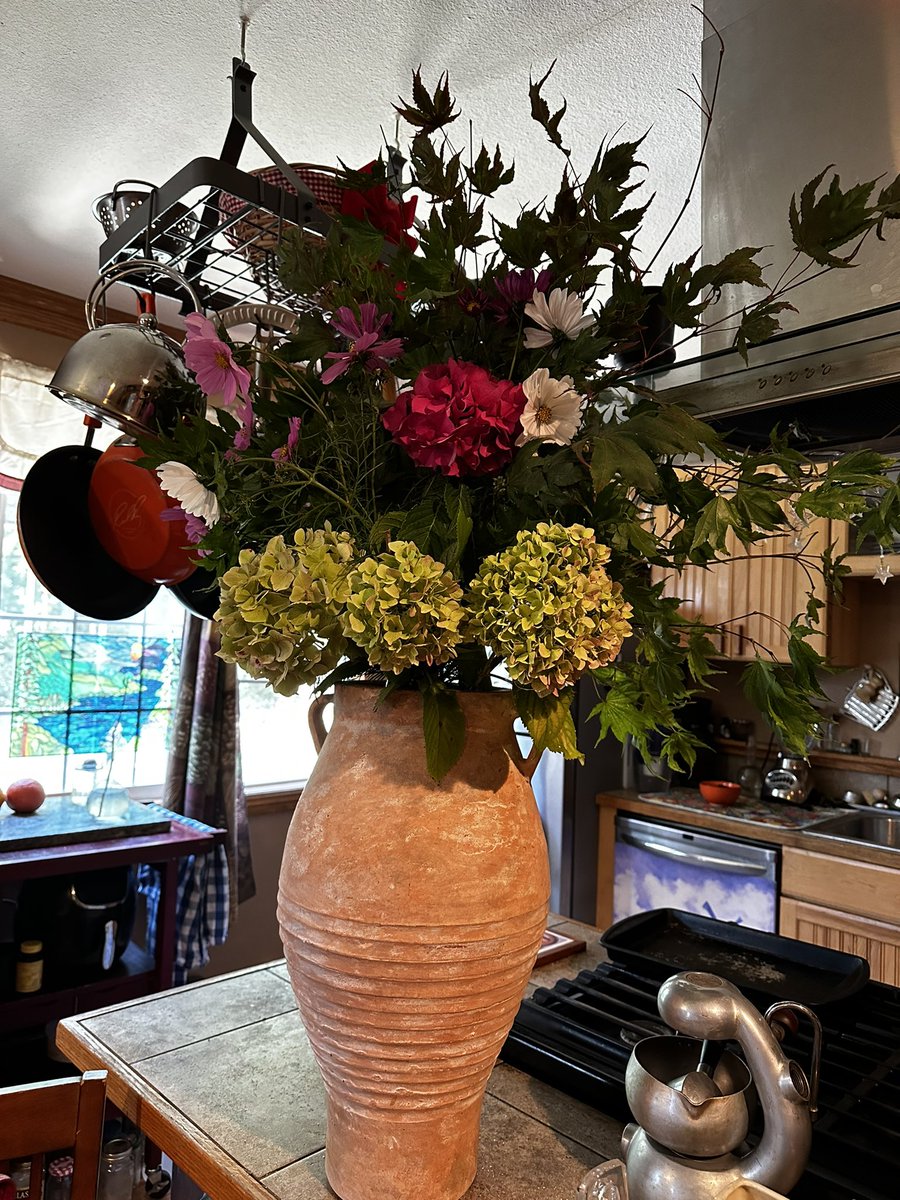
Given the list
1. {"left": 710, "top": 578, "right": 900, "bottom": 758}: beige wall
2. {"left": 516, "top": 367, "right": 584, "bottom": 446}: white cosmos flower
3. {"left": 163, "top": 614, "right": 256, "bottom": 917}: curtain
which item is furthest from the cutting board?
{"left": 710, "top": 578, "right": 900, "bottom": 758}: beige wall

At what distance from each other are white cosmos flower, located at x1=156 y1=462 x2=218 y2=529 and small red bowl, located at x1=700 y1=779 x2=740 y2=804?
8.57ft

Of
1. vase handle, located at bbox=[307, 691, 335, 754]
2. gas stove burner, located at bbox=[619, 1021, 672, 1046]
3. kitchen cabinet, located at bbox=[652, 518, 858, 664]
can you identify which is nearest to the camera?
vase handle, located at bbox=[307, 691, 335, 754]

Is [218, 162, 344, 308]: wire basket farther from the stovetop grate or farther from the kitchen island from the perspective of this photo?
the kitchen island

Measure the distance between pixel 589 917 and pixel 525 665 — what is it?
2940 mm

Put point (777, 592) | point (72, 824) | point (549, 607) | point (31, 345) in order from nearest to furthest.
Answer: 1. point (549, 607)
2. point (72, 824)
3. point (31, 345)
4. point (777, 592)

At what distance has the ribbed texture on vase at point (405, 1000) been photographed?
0.67 m

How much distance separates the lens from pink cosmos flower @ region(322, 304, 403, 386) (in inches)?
27.3

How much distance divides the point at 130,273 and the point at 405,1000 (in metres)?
1.05

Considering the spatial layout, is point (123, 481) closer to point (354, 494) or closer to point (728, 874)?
point (354, 494)

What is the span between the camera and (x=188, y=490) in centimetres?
74

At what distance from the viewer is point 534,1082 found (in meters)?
0.96

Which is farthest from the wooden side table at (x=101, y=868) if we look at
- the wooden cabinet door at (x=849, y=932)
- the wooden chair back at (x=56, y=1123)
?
the wooden cabinet door at (x=849, y=932)

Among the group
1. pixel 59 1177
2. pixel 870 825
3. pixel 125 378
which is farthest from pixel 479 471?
pixel 870 825

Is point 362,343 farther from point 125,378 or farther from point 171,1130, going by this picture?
point 171,1130
